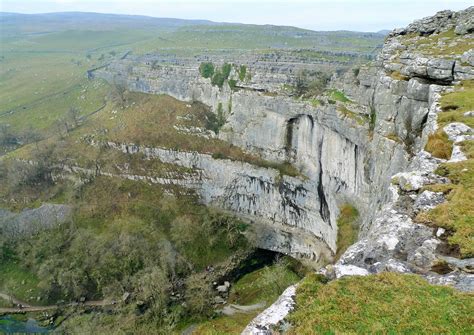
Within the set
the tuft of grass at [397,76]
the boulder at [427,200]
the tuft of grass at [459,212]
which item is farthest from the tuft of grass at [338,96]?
the boulder at [427,200]

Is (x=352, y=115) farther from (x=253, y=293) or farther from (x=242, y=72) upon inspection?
(x=242, y=72)

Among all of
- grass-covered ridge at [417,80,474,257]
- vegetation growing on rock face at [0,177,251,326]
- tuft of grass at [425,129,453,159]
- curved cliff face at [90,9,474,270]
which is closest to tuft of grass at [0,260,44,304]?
vegetation growing on rock face at [0,177,251,326]

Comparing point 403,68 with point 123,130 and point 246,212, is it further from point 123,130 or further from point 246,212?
point 123,130

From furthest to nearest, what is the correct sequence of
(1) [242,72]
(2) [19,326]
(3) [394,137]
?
(1) [242,72] < (2) [19,326] < (3) [394,137]

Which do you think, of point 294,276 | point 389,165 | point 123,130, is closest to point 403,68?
point 389,165

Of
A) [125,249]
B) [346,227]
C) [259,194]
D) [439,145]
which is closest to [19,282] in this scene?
[125,249]

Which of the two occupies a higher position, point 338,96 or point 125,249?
point 338,96

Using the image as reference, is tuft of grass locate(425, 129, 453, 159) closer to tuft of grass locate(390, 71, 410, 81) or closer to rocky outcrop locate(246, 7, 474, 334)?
rocky outcrop locate(246, 7, 474, 334)
